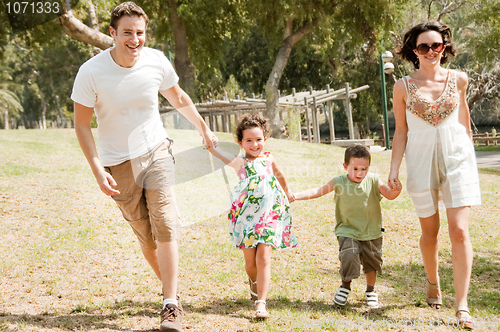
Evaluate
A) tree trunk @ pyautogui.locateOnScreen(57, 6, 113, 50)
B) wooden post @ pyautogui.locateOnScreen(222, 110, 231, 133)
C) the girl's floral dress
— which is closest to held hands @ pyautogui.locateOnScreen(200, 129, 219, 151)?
the girl's floral dress

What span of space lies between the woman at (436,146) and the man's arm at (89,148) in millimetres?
2184

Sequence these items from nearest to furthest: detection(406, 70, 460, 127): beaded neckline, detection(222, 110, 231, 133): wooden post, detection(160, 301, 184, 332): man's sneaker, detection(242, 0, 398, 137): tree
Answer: detection(160, 301, 184, 332): man's sneaker, detection(406, 70, 460, 127): beaded neckline, detection(242, 0, 398, 137): tree, detection(222, 110, 231, 133): wooden post

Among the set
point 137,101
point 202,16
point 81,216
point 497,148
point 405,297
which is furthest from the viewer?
point 497,148

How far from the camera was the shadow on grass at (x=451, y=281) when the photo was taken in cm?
461

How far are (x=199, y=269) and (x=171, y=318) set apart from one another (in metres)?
2.03

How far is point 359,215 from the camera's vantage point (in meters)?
4.37

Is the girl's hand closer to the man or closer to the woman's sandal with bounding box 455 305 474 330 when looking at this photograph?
the woman's sandal with bounding box 455 305 474 330

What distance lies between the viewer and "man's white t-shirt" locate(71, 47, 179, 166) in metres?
3.74

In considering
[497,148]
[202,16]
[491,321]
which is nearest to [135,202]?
[491,321]

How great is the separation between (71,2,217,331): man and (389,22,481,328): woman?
5.99 ft

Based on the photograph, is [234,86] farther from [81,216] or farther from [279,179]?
[279,179]

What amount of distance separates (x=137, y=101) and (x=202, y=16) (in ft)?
49.1

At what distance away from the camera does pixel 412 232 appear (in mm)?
7371

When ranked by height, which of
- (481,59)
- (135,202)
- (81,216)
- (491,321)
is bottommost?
(491,321)
